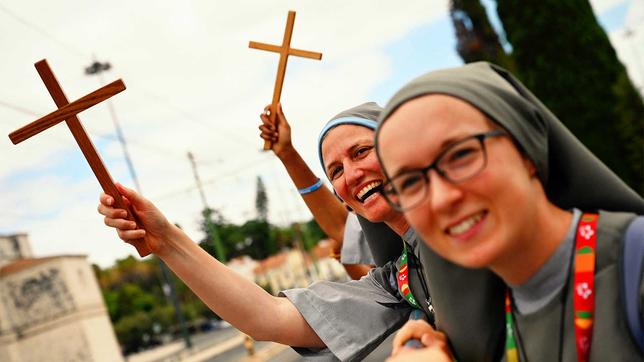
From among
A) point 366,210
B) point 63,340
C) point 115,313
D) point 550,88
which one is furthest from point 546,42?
point 115,313

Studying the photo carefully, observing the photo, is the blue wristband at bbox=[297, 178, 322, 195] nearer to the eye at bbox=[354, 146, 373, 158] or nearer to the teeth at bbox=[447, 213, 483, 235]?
the eye at bbox=[354, 146, 373, 158]

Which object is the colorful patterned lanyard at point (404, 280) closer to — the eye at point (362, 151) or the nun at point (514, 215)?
the eye at point (362, 151)

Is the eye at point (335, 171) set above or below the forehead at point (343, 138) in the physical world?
below

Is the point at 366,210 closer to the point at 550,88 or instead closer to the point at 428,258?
the point at 428,258

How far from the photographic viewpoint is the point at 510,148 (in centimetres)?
142

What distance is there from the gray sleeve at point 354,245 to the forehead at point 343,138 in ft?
3.38

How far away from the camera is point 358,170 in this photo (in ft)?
7.72

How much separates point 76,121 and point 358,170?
106cm

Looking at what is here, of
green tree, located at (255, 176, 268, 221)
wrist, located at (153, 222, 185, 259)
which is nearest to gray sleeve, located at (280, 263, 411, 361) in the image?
wrist, located at (153, 222, 185, 259)

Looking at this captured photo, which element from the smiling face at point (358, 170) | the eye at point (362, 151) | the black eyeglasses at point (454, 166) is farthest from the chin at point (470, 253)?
the eye at point (362, 151)

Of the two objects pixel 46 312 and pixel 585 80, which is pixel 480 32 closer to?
pixel 585 80

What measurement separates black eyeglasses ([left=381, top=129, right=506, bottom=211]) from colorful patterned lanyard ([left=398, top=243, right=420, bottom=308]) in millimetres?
909

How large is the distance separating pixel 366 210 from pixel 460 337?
2.47ft

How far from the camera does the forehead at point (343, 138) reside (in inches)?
92.7
